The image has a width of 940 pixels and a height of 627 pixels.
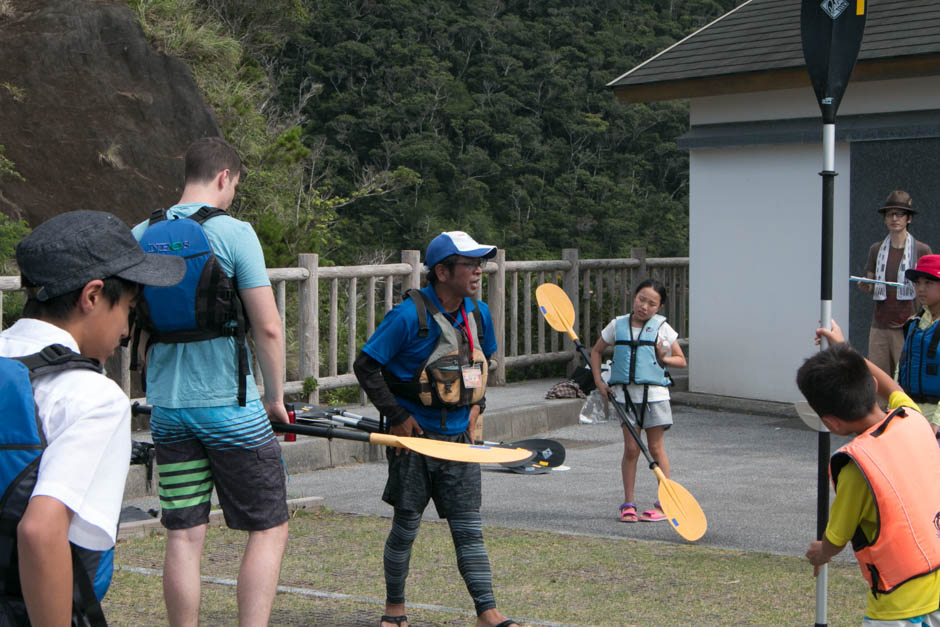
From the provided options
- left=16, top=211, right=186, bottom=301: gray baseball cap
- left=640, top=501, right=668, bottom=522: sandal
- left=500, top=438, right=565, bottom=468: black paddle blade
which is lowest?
left=640, top=501, right=668, bottom=522: sandal

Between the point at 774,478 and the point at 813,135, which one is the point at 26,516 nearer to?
the point at 774,478

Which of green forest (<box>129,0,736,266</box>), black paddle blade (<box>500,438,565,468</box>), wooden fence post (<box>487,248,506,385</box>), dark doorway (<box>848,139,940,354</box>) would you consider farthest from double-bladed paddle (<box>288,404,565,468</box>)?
green forest (<box>129,0,736,266</box>)

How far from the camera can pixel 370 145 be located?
124 ft

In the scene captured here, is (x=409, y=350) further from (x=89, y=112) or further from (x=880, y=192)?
(x=89, y=112)

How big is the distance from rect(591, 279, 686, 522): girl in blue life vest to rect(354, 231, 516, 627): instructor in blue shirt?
2.55 metres

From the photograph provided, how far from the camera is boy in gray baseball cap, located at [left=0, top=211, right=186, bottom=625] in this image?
221 centimetres

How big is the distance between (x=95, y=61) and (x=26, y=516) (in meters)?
11.1

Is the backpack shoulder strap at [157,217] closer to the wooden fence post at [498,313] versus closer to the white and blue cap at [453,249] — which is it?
the white and blue cap at [453,249]

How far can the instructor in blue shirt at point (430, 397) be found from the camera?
5102 mm

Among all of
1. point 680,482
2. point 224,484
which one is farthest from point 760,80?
point 224,484

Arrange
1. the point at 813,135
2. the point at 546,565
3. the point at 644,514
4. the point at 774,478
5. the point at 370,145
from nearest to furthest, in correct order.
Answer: the point at 546,565 < the point at 644,514 < the point at 774,478 < the point at 813,135 < the point at 370,145

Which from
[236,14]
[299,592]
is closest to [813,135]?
[299,592]

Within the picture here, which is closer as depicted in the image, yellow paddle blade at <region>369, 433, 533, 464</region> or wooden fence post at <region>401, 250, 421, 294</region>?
yellow paddle blade at <region>369, 433, 533, 464</region>

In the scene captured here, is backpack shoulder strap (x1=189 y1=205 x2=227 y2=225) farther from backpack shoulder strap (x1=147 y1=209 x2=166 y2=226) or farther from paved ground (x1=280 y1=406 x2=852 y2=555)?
paved ground (x1=280 y1=406 x2=852 y2=555)
